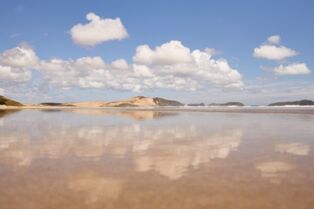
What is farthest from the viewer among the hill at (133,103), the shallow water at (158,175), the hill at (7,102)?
the hill at (133,103)

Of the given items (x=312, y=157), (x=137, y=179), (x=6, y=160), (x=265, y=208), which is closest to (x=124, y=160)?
(x=137, y=179)

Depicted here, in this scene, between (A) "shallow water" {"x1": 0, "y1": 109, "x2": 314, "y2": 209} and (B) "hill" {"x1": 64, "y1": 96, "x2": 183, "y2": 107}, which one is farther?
(B) "hill" {"x1": 64, "y1": 96, "x2": 183, "y2": 107}

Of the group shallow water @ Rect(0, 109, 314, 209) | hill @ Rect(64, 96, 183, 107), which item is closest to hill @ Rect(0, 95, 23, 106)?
hill @ Rect(64, 96, 183, 107)

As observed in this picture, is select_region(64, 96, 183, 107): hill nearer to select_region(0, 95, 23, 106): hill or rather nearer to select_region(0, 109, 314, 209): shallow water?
select_region(0, 95, 23, 106): hill

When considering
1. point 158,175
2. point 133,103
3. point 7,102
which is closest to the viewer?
point 158,175

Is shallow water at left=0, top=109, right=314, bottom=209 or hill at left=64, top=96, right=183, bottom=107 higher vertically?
hill at left=64, top=96, right=183, bottom=107

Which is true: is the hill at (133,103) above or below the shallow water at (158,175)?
above

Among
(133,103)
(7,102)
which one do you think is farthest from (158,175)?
(133,103)

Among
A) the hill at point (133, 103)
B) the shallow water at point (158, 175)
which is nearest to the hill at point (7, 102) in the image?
the hill at point (133, 103)

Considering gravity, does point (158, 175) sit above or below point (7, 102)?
below

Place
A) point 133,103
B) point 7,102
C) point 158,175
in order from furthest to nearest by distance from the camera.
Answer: point 133,103, point 7,102, point 158,175

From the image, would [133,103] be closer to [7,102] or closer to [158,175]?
[7,102]

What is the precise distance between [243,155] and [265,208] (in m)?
5.77

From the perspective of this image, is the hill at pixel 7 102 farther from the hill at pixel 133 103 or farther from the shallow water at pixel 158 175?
the shallow water at pixel 158 175
